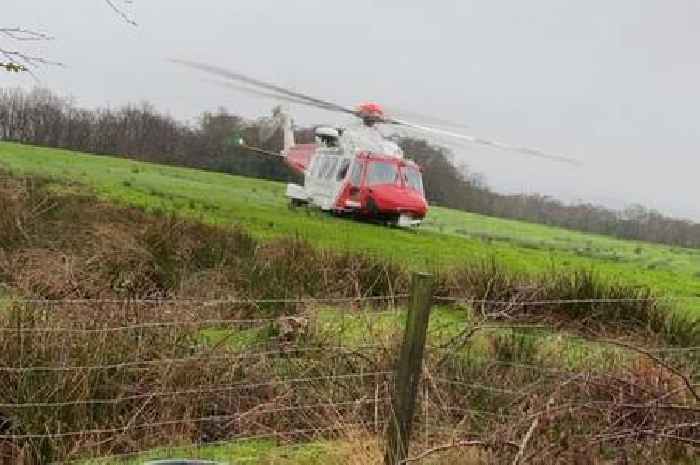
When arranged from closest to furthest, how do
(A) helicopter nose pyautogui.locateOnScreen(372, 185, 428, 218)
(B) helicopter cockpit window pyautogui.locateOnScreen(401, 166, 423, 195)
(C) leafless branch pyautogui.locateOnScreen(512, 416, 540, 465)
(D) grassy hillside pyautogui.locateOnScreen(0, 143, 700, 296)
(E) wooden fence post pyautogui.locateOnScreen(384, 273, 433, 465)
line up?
(E) wooden fence post pyautogui.locateOnScreen(384, 273, 433, 465) < (C) leafless branch pyautogui.locateOnScreen(512, 416, 540, 465) < (D) grassy hillside pyautogui.locateOnScreen(0, 143, 700, 296) < (A) helicopter nose pyautogui.locateOnScreen(372, 185, 428, 218) < (B) helicopter cockpit window pyautogui.locateOnScreen(401, 166, 423, 195)

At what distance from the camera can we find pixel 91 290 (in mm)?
7969

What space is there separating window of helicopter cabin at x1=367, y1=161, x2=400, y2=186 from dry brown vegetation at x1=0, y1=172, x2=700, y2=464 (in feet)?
44.0

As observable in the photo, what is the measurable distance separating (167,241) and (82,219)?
1.68 m

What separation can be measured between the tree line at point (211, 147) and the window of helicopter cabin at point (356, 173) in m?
35.1

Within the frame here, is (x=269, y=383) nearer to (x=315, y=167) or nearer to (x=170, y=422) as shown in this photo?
(x=170, y=422)

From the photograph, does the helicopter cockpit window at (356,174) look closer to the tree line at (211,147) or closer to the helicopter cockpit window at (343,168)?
the helicopter cockpit window at (343,168)

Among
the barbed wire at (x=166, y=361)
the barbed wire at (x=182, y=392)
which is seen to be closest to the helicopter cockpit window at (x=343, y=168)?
the barbed wire at (x=166, y=361)

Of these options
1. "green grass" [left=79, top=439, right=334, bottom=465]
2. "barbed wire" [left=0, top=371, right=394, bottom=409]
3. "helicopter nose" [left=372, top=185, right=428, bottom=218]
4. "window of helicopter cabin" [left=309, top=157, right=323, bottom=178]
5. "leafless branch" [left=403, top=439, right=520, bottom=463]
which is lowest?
"green grass" [left=79, top=439, right=334, bottom=465]

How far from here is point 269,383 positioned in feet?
18.8

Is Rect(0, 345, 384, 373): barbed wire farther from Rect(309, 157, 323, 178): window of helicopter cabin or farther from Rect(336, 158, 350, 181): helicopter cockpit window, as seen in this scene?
Rect(309, 157, 323, 178): window of helicopter cabin

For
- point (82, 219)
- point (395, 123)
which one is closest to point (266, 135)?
point (395, 123)

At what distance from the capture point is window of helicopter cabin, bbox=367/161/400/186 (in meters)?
22.5

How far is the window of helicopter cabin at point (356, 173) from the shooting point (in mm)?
22453

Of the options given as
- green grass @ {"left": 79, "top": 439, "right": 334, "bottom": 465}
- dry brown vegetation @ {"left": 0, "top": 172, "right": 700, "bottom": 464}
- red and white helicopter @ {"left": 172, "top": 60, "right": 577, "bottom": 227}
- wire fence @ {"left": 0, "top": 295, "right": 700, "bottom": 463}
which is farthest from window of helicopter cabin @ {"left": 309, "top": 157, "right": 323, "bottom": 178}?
green grass @ {"left": 79, "top": 439, "right": 334, "bottom": 465}
